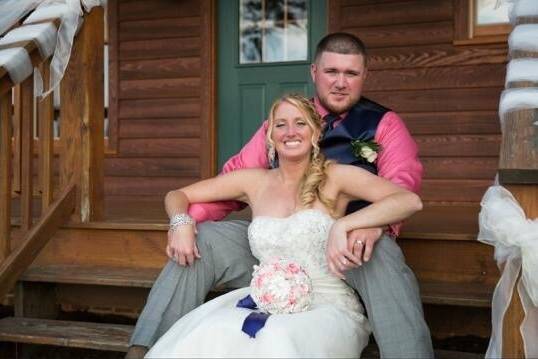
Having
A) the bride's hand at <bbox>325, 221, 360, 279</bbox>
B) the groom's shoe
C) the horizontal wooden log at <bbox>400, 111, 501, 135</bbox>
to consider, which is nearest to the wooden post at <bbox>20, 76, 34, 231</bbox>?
the groom's shoe

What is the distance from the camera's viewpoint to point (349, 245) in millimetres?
2326

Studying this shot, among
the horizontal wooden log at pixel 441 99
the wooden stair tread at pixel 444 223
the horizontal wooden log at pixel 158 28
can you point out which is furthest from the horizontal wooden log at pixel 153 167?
the wooden stair tread at pixel 444 223

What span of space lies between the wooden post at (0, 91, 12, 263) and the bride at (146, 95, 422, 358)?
0.89m

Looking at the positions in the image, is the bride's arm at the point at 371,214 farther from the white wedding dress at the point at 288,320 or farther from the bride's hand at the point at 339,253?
the white wedding dress at the point at 288,320

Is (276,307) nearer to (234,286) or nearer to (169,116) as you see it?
(234,286)

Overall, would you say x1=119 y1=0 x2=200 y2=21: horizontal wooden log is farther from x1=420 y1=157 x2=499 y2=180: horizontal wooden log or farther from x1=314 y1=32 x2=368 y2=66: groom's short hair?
x1=314 y1=32 x2=368 y2=66: groom's short hair

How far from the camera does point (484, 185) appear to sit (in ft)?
16.1

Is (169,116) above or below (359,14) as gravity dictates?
below

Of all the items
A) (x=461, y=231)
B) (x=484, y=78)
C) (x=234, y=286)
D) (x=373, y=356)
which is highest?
(x=484, y=78)

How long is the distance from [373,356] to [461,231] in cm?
95

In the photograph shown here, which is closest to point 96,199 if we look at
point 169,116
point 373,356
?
point 373,356

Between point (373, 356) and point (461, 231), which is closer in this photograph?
point (373, 356)

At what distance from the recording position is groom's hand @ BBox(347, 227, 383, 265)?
7.57 feet

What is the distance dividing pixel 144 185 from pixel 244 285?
321cm
